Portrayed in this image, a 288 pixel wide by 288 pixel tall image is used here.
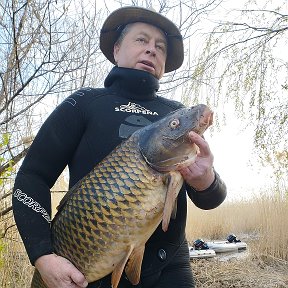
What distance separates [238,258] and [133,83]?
7273 millimetres

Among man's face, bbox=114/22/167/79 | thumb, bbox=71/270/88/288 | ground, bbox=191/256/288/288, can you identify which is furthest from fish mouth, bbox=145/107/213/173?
ground, bbox=191/256/288/288

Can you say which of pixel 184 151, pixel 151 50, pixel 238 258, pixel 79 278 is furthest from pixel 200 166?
pixel 238 258

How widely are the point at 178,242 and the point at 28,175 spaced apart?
784mm

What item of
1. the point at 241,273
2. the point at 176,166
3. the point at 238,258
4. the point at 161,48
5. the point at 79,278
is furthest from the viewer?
the point at 238,258

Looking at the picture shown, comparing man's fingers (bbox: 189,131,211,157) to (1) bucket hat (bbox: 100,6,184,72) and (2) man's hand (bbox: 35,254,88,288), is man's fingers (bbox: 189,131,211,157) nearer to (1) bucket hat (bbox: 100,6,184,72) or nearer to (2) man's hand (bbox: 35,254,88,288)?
(2) man's hand (bbox: 35,254,88,288)

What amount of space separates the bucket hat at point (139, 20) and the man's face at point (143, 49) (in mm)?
44

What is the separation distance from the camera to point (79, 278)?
170 cm

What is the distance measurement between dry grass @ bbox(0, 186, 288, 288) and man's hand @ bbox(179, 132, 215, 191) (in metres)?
2.76

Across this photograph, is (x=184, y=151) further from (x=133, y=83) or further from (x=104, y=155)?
(x=133, y=83)

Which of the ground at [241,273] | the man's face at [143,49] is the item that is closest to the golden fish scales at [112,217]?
the man's face at [143,49]

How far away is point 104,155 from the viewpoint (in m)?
2.04

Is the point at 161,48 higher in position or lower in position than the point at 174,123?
→ higher

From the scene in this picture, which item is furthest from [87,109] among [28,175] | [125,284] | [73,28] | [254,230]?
[254,230]

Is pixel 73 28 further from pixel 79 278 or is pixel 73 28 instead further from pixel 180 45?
pixel 79 278
